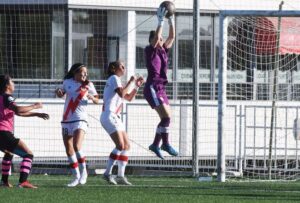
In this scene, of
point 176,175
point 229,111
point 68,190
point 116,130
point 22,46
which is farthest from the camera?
point 22,46

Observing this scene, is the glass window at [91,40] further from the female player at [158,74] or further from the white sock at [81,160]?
the white sock at [81,160]

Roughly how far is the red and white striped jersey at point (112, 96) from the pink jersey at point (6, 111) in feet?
5.13

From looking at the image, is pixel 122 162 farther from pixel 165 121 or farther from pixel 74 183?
pixel 165 121

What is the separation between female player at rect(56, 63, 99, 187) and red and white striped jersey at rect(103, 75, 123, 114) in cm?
27

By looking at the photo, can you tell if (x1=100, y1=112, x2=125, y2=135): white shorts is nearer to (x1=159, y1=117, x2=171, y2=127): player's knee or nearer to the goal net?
(x1=159, y1=117, x2=171, y2=127): player's knee

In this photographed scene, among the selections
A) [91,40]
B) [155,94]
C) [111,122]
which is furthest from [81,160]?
[91,40]

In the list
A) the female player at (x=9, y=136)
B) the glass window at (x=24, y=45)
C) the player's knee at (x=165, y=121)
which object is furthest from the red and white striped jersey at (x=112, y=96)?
the glass window at (x=24, y=45)

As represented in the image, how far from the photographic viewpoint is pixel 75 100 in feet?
59.2

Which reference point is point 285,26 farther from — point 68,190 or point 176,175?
point 68,190

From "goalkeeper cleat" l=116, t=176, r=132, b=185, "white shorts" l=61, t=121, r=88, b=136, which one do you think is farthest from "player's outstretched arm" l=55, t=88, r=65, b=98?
"goalkeeper cleat" l=116, t=176, r=132, b=185

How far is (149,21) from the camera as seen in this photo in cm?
2745

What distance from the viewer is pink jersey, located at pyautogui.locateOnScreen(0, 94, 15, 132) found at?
682 inches

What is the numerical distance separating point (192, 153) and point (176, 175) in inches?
21.1

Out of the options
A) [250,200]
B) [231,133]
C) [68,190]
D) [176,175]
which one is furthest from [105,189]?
[231,133]
